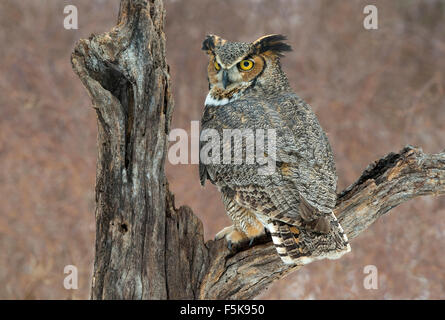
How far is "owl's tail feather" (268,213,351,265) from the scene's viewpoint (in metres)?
2.09

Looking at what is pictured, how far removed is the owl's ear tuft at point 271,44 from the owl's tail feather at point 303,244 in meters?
0.99

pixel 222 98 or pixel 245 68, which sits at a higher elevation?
pixel 245 68

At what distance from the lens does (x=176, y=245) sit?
2.32 metres

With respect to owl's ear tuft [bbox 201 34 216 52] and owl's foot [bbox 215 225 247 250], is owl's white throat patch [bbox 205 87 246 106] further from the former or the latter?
owl's foot [bbox 215 225 247 250]

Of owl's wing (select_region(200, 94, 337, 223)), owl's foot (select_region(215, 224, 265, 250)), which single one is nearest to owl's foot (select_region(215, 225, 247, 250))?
owl's foot (select_region(215, 224, 265, 250))

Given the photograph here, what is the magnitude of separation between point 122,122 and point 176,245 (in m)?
0.62

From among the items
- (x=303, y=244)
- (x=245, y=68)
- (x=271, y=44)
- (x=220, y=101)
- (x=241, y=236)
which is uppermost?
(x=271, y=44)

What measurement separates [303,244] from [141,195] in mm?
739

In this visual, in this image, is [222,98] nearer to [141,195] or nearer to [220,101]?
[220,101]

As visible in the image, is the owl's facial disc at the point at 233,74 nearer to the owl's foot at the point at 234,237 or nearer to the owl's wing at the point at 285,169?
the owl's wing at the point at 285,169

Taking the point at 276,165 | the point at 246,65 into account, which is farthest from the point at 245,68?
the point at 276,165

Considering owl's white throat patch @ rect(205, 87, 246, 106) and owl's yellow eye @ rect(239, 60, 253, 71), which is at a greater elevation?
owl's yellow eye @ rect(239, 60, 253, 71)

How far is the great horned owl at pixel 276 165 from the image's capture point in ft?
6.94

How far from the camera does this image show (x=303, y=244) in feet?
6.88
